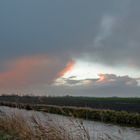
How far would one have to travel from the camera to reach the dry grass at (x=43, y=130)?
980 centimetres

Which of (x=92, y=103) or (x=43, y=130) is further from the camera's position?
(x=92, y=103)

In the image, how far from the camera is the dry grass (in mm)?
9802

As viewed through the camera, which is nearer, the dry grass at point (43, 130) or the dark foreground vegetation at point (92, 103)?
the dry grass at point (43, 130)

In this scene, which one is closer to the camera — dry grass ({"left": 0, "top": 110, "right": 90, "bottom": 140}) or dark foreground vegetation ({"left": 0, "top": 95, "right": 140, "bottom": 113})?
dry grass ({"left": 0, "top": 110, "right": 90, "bottom": 140})

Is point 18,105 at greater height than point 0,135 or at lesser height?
greater

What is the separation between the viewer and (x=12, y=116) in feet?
56.3

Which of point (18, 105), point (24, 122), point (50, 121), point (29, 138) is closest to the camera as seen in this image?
point (50, 121)

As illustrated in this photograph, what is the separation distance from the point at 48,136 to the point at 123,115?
37.1 metres

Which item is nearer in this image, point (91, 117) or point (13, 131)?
point (13, 131)

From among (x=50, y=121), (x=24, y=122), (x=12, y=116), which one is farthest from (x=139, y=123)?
(x=50, y=121)

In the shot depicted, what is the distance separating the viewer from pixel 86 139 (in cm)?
951

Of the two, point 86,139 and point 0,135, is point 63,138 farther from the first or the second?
point 0,135

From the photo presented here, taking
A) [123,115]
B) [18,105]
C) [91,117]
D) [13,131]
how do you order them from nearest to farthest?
[13,131] < [18,105] < [123,115] < [91,117]

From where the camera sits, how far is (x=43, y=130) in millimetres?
10133
